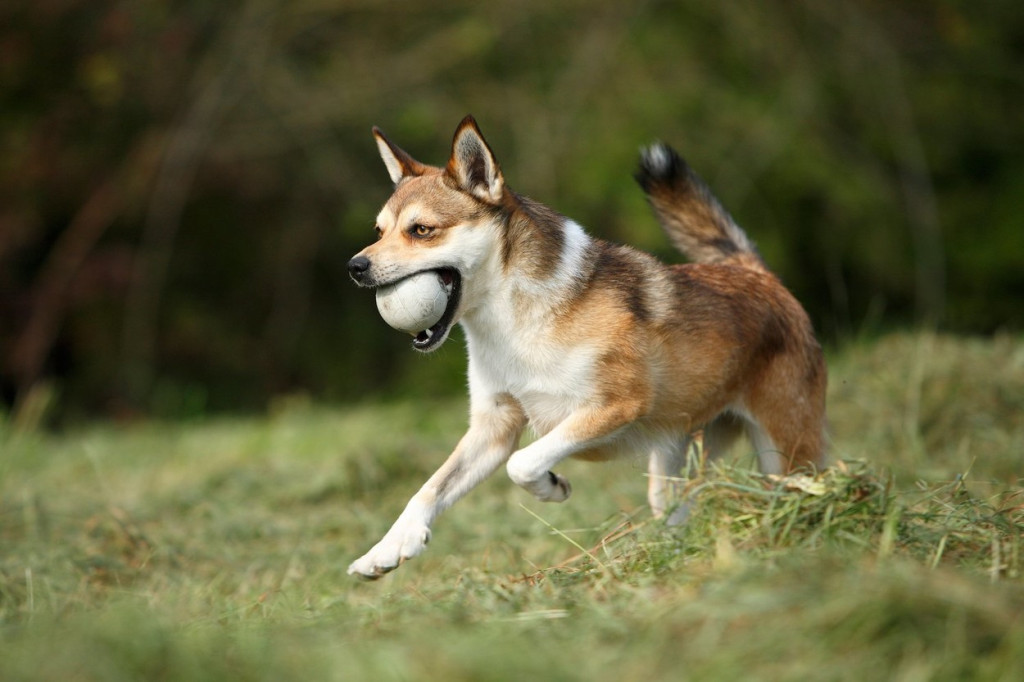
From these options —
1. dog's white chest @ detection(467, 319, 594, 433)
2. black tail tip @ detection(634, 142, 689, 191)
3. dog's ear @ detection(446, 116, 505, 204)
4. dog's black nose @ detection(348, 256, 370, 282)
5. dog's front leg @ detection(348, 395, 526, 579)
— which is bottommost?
dog's front leg @ detection(348, 395, 526, 579)

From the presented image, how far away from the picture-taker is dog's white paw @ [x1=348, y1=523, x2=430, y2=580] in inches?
162

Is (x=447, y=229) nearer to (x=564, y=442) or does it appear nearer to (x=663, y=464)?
(x=564, y=442)

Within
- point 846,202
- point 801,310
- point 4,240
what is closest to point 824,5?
point 846,202

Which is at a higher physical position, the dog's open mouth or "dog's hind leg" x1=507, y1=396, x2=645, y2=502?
the dog's open mouth

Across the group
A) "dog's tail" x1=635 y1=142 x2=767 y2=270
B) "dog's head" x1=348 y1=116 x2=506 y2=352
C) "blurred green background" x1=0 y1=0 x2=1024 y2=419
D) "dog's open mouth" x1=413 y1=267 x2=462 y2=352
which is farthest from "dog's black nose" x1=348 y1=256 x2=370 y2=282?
"blurred green background" x1=0 y1=0 x2=1024 y2=419

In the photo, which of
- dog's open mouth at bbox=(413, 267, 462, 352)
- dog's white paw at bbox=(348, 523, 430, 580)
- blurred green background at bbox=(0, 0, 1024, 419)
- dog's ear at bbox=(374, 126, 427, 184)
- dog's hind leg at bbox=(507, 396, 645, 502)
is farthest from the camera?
blurred green background at bbox=(0, 0, 1024, 419)

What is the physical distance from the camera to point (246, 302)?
13820mm

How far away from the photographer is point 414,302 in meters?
4.29

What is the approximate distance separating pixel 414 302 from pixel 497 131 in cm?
843

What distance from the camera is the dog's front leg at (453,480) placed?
13.6ft

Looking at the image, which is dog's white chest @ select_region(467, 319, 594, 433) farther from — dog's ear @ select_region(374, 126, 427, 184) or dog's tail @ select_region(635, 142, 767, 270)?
dog's tail @ select_region(635, 142, 767, 270)

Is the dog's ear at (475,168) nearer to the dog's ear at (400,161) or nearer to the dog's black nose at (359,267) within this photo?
the dog's ear at (400,161)

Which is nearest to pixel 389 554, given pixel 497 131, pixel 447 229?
pixel 447 229

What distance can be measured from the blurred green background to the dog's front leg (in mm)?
6618
